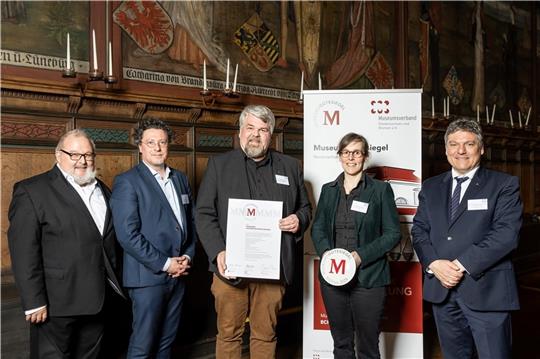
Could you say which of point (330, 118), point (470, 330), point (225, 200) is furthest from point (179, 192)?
point (470, 330)

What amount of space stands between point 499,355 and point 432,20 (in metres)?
6.00

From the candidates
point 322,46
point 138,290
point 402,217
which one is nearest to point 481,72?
point 322,46

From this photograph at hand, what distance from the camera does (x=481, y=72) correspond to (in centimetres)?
827

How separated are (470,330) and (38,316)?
7.34 feet

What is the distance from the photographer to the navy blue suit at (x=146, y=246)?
8.59 feet

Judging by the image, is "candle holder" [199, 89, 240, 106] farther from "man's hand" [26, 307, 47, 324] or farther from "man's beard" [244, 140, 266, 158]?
"man's hand" [26, 307, 47, 324]

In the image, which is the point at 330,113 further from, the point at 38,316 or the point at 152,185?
the point at 38,316

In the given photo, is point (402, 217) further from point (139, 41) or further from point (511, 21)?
point (511, 21)

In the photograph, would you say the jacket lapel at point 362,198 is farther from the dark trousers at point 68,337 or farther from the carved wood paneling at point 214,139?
the carved wood paneling at point 214,139

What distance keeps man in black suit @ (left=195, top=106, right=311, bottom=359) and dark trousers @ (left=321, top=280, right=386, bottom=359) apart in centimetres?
32

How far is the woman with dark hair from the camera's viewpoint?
9.22 ft

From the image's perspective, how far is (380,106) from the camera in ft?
12.0

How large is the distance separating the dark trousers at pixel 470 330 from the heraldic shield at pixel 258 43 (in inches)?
127

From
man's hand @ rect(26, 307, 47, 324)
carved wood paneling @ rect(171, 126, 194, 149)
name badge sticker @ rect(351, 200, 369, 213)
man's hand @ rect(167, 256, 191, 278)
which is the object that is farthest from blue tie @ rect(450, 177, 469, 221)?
carved wood paneling @ rect(171, 126, 194, 149)
